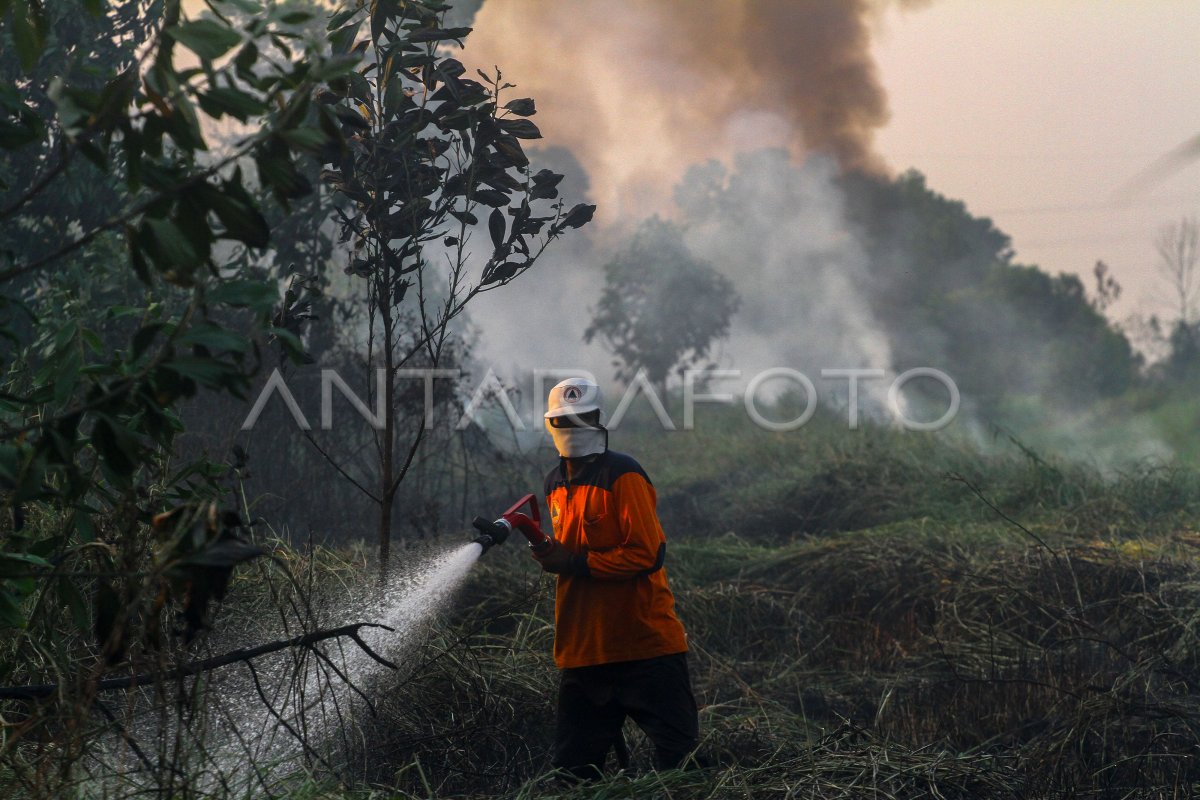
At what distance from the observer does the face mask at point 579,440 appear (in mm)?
3660

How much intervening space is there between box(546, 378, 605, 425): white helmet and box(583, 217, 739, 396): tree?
1747 cm

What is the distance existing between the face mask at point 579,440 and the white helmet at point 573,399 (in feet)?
0.19

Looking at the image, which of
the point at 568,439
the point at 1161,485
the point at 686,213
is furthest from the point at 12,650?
the point at 686,213

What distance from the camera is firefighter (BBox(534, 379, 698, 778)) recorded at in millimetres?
3523

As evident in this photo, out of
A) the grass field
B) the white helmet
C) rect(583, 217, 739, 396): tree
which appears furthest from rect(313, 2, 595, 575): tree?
rect(583, 217, 739, 396): tree

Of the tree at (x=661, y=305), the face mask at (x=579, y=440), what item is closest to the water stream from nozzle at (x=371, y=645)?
the face mask at (x=579, y=440)

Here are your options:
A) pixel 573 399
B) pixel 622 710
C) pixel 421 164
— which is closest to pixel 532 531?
pixel 573 399

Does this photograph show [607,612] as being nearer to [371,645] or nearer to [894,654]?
[371,645]

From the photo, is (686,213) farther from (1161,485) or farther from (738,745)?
(738,745)

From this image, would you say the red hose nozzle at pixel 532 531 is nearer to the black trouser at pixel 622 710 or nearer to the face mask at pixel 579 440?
the face mask at pixel 579 440

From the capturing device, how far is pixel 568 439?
3666mm

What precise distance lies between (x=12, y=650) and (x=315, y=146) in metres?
2.61

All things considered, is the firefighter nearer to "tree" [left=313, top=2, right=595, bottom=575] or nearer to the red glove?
the red glove

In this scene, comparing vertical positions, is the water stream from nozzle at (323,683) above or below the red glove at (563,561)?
below
